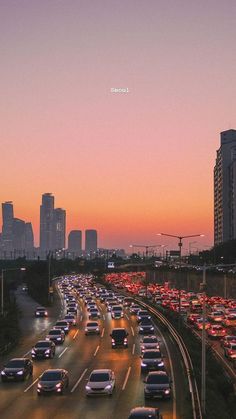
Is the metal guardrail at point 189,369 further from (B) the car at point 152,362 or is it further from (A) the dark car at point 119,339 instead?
(A) the dark car at point 119,339

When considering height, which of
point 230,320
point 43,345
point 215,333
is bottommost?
point 230,320

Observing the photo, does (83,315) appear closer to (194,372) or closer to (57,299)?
(57,299)

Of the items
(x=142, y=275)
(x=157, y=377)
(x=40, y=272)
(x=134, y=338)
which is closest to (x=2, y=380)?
(x=157, y=377)

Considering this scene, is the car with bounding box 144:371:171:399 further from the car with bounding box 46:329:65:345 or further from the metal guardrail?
the car with bounding box 46:329:65:345

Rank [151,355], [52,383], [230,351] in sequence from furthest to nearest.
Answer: [230,351] → [151,355] → [52,383]

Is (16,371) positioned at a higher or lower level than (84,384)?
higher

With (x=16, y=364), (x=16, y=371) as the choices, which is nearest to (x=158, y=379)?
(x=16, y=371)

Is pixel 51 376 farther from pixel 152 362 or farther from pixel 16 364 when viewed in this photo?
pixel 152 362
